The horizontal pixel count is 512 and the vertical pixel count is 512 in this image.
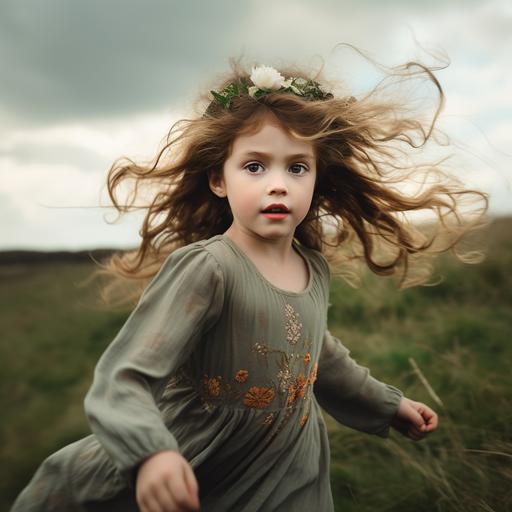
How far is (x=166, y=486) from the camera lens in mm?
1428

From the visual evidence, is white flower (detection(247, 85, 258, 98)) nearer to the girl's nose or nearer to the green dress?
the girl's nose

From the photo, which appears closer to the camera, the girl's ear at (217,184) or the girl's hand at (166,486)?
the girl's hand at (166,486)

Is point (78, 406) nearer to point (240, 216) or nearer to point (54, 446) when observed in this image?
point (54, 446)

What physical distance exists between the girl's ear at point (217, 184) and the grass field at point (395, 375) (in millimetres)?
1314

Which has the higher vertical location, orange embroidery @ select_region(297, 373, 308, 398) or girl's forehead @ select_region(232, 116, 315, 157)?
girl's forehead @ select_region(232, 116, 315, 157)

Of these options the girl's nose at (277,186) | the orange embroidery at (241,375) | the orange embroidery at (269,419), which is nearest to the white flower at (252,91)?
the girl's nose at (277,186)

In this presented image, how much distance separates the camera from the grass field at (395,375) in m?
2.83

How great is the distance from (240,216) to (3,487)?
2262mm

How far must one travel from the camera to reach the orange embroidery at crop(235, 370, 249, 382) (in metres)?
1.92

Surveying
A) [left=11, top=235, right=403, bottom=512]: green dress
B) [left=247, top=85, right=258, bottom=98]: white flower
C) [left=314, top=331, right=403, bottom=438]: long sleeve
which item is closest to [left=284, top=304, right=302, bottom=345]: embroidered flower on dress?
[left=11, top=235, right=403, bottom=512]: green dress

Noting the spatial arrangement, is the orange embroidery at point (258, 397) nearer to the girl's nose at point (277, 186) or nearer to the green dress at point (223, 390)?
the green dress at point (223, 390)

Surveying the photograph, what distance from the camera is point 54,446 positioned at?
3.83 m

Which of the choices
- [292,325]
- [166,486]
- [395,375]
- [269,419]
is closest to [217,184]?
[292,325]

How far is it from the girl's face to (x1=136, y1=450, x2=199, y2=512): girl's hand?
2.69 feet
